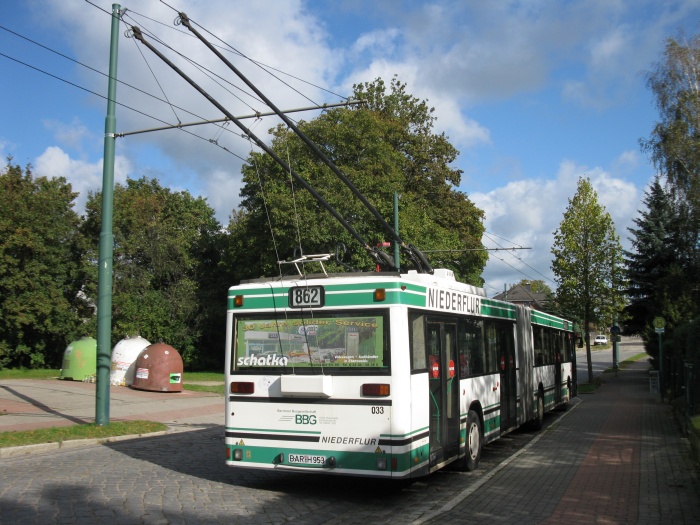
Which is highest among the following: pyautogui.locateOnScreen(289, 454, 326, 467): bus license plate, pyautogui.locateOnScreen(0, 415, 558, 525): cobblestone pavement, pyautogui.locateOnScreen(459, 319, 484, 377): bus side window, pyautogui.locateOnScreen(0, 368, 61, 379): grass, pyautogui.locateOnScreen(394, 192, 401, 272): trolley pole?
pyautogui.locateOnScreen(394, 192, 401, 272): trolley pole

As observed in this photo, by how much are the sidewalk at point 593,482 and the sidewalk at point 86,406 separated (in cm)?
817

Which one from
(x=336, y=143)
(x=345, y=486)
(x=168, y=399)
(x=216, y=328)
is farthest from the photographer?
(x=216, y=328)

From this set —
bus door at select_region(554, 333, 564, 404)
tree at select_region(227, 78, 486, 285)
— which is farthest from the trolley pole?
bus door at select_region(554, 333, 564, 404)

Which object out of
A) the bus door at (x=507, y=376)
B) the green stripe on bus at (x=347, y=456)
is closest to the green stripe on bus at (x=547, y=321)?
the bus door at (x=507, y=376)

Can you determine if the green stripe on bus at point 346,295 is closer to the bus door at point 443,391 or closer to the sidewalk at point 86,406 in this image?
the bus door at point 443,391

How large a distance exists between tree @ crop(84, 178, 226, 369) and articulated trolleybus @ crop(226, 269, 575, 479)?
31581 millimetres

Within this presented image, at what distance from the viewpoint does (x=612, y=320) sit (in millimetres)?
35094

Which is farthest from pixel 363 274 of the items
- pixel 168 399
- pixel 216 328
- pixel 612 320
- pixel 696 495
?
pixel 216 328

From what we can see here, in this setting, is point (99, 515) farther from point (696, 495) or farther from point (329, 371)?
point (696, 495)

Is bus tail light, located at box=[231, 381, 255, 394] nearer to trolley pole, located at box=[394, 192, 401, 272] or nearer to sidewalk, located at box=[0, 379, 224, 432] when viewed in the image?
sidewalk, located at box=[0, 379, 224, 432]

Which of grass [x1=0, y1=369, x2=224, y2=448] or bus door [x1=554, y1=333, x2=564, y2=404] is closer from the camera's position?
grass [x1=0, y1=369, x2=224, y2=448]

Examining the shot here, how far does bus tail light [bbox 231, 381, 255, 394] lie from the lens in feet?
28.5

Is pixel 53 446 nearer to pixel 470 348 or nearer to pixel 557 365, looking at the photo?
pixel 470 348

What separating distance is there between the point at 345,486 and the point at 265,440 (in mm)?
1586
